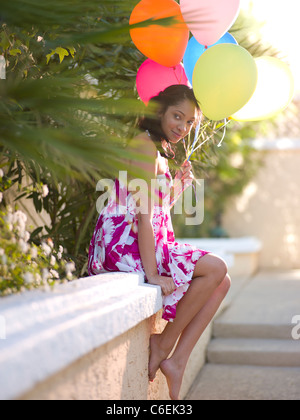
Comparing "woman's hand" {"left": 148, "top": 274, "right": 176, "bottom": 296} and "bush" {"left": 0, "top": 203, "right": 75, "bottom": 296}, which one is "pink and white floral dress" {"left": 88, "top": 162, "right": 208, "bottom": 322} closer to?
"woman's hand" {"left": 148, "top": 274, "right": 176, "bottom": 296}

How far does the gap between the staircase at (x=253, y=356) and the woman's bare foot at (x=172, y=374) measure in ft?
2.23

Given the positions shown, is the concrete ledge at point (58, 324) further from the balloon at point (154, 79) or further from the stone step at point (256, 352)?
the stone step at point (256, 352)

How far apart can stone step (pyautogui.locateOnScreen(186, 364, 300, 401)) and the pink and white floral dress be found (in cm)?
82

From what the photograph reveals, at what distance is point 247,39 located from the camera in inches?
122

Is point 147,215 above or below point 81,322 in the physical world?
above

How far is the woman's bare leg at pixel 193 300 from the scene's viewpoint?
7.09 feet

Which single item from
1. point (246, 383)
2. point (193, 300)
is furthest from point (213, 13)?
point (246, 383)

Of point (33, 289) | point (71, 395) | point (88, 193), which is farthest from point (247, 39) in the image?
point (71, 395)

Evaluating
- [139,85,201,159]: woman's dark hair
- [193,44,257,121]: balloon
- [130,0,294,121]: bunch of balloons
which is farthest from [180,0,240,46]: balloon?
[139,85,201,159]: woman's dark hair

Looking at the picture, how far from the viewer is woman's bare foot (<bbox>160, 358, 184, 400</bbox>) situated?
2.11 metres

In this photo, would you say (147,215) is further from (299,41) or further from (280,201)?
(280,201)

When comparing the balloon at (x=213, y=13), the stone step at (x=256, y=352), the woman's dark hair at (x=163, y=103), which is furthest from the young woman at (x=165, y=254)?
the stone step at (x=256, y=352)
